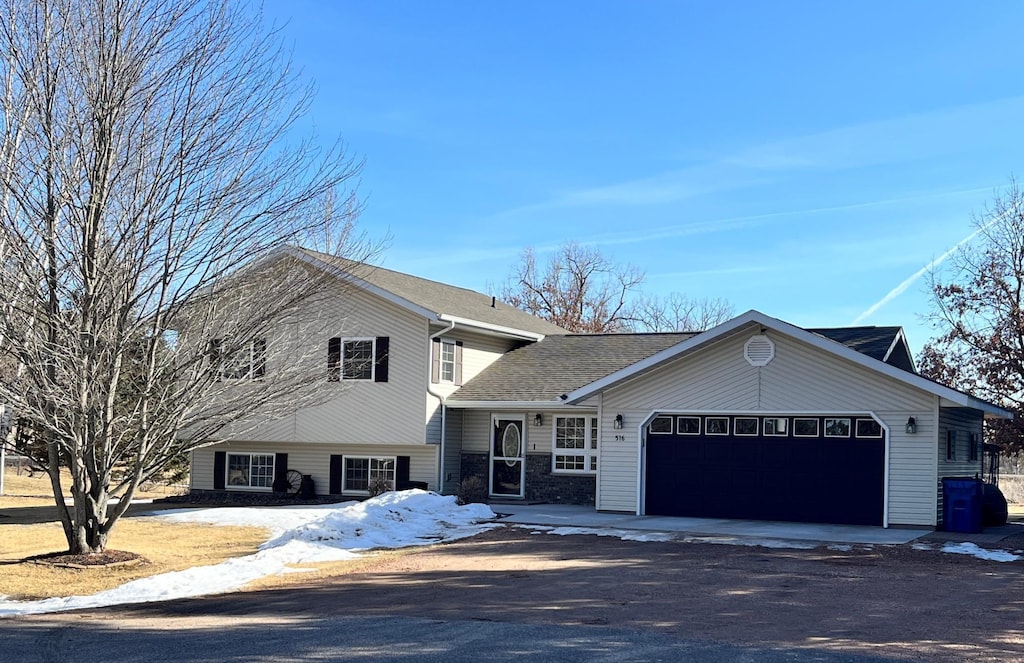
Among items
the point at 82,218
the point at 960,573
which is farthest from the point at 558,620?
the point at 82,218

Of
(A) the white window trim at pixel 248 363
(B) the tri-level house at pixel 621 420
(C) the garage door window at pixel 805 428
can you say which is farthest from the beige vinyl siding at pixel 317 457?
(A) the white window trim at pixel 248 363

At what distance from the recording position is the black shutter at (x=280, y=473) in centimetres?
2466

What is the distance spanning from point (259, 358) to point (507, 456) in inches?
375

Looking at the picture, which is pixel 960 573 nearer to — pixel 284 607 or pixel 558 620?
pixel 558 620

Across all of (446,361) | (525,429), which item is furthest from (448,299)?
(525,429)

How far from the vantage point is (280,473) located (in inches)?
979

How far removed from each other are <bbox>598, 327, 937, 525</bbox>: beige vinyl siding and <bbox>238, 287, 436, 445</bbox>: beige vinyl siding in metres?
4.69

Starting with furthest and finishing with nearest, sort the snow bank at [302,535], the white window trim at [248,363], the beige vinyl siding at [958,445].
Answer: the beige vinyl siding at [958,445] < the white window trim at [248,363] < the snow bank at [302,535]

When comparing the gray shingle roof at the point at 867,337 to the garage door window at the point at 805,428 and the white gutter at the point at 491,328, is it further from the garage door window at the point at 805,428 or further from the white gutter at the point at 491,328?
the white gutter at the point at 491,328

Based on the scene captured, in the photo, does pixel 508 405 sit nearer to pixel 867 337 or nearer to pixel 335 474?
pixel 335 474

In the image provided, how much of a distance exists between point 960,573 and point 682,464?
7.46 metres

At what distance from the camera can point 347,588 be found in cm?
1187

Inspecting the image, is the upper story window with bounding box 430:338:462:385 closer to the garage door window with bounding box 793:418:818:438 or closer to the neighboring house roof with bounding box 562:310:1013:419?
the neighboring house roof with bounding box 562:310:1013:419

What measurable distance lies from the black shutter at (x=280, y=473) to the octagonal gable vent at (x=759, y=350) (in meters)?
11.8
